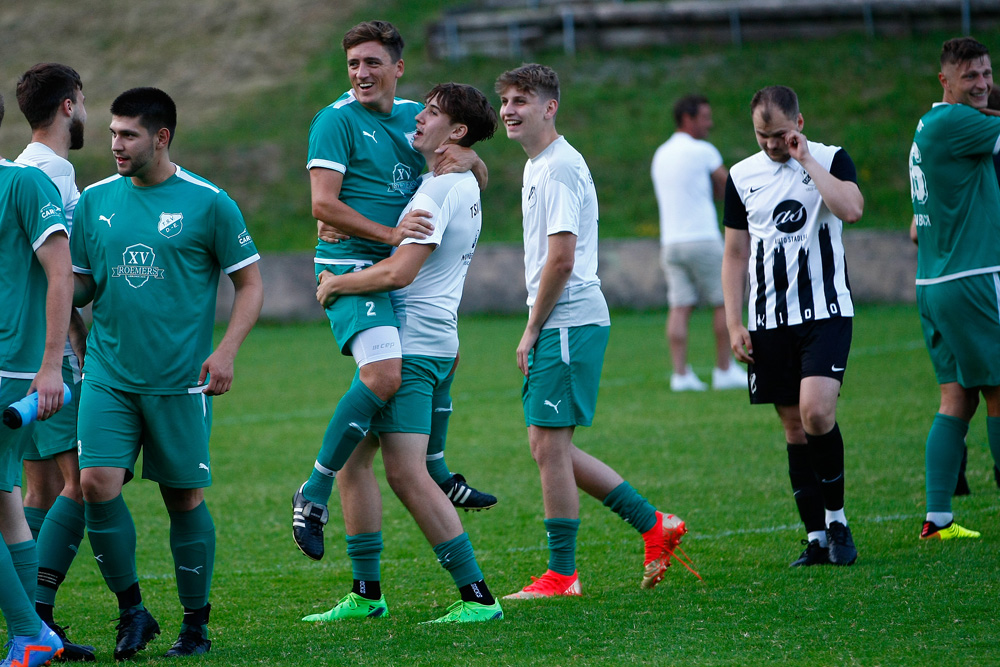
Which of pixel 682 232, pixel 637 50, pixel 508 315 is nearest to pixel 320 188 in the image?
pixel 682 232

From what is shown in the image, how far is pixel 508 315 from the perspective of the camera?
64.2 ft

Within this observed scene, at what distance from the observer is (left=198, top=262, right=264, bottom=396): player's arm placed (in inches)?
175

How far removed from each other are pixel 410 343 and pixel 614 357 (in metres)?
9.63

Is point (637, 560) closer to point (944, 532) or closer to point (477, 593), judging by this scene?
point (477, 593)

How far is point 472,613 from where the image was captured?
4746 mm

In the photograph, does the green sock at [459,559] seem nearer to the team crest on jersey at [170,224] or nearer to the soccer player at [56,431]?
the soccer player at [56,431]

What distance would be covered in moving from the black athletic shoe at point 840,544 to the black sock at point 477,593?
1758 millimetres

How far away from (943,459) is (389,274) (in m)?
Answer: 3.15

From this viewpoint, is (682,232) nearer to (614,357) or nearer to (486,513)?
(614,357)

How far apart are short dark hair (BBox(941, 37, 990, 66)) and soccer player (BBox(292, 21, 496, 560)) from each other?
8.04 ft

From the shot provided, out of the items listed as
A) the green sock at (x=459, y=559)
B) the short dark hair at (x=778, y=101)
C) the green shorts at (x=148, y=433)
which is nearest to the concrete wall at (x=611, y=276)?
the short dark hair at (x=778, y=101)

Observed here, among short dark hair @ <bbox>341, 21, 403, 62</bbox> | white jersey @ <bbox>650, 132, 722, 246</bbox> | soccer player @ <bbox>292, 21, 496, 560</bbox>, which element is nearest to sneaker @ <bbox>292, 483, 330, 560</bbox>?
soccer player @ <bbox>292, 21, 496, 560</bbox>

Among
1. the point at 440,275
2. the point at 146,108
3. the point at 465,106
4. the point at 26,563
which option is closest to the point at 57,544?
the point at 26,563

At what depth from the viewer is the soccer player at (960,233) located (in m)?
5.73
